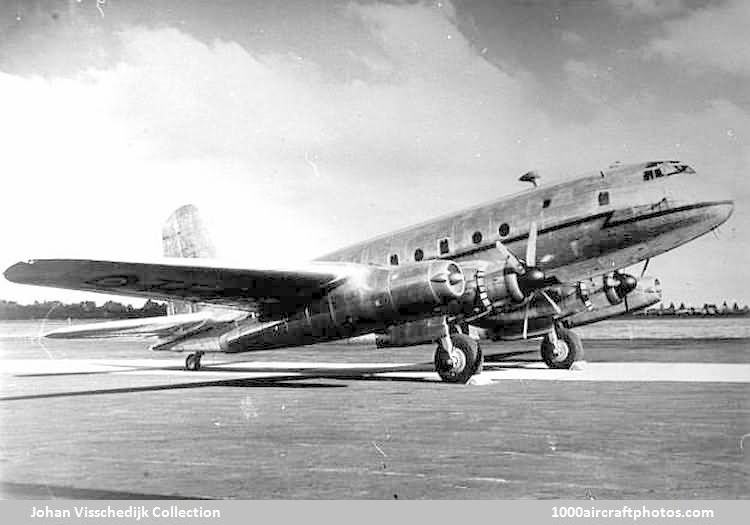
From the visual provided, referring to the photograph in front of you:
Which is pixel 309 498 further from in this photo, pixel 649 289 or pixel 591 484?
pixel 649 289

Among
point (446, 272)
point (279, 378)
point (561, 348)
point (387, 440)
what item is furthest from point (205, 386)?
point (561, 348)

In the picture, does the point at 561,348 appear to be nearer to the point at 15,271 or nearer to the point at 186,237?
the point at 186,237

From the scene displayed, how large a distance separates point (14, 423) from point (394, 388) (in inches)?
257

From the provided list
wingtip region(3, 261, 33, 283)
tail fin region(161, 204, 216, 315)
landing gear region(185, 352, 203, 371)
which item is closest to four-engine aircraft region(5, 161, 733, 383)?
wingtip region(3, 261, 33, 283)

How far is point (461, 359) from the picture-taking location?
13680 millimetres

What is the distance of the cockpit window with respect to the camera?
14008mm

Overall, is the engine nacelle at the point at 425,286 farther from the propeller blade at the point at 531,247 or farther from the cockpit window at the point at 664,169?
the cockpit window at the point at 664,169

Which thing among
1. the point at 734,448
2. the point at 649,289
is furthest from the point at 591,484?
the point at 649,289

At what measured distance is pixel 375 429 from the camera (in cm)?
831

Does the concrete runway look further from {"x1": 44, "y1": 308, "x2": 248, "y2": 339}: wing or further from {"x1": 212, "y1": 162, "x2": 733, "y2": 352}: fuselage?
{"x1": 44, "y1": 308, "x2": 248, "y2": 339}: wing

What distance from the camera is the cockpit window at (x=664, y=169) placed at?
14.0 metres

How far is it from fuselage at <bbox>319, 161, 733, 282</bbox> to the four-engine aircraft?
0.02 m

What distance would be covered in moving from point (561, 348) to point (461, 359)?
5.50 m

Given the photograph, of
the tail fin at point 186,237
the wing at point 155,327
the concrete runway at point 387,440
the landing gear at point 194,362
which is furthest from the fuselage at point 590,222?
the landing gear at point 194,362
